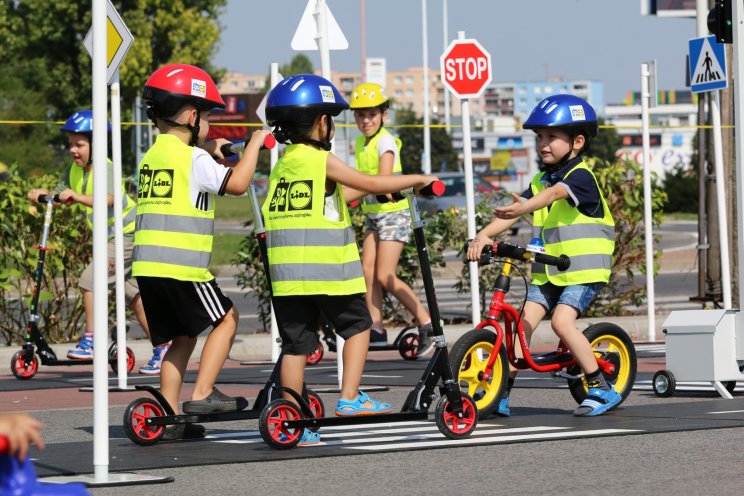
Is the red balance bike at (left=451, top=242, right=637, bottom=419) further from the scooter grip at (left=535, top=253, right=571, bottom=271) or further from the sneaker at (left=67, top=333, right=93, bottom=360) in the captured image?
the sneaker at (left=67, top=333, right=93, bottom=360)

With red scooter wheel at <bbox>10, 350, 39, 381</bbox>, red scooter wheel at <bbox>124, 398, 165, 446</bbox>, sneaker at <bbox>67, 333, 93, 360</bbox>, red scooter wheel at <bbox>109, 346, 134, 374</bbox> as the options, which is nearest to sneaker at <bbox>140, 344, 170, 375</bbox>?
red scooter wheel at <bbox>109, 346, 134, 374</bbox>

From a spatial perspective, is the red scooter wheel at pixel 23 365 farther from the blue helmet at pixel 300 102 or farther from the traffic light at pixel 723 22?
the traffic light at pixel 723 22

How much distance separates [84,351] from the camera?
40.9 feet

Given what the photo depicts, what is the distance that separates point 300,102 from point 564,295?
2151mm

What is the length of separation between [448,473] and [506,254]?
202 cm

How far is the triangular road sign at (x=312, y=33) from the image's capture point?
10.8 m

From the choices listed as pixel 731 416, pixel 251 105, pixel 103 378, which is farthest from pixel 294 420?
pixel 251 105

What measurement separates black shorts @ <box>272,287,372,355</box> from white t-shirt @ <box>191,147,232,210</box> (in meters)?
0.65

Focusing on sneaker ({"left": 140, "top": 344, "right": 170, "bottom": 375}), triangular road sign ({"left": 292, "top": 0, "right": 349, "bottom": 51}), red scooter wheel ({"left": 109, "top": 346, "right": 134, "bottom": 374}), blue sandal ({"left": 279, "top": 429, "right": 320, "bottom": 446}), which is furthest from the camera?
sneaker ({"left": 140, "top": 344, "right": 170, "bottom": 375})

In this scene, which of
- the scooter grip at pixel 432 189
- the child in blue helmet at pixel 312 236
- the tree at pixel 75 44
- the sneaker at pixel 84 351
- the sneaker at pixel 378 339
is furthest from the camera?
the tree at pixel 75 44

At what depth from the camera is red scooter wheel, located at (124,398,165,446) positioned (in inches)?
304

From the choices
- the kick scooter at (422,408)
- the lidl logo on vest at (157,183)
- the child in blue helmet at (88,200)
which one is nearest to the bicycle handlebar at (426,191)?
the kick scooter at (422,408)

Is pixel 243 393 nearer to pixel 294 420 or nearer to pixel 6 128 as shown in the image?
pixel 294 420

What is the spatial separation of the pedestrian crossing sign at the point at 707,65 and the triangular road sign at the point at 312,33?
3462mm
